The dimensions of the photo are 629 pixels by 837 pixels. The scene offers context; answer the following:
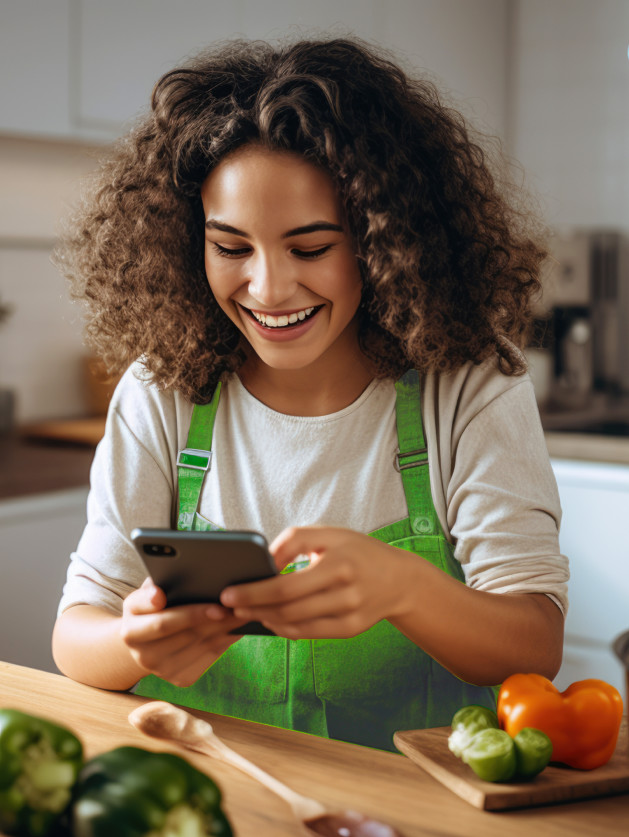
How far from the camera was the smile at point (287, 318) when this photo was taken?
110cm

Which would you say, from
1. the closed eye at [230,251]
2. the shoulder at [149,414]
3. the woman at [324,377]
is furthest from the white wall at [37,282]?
the closed eye at [230,251]

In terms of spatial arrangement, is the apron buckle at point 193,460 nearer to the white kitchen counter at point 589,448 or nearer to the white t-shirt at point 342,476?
the white t-shirt at point 342,476

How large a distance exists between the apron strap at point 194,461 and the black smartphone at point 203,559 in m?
0.43

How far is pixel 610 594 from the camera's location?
7.48ft

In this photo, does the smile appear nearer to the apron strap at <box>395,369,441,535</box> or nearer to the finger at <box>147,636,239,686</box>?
the apron strap at <box>395,369,441,535</box>

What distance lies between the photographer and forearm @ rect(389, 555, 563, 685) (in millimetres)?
904

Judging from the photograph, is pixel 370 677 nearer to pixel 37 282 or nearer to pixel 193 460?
pixel 193 460

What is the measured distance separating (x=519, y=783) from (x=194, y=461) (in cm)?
65

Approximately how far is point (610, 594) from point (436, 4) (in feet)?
7.47

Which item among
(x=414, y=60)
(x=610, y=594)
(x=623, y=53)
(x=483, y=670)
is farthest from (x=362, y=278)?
(x=623, y=53)

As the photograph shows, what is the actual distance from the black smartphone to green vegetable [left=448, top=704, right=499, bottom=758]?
0.21m

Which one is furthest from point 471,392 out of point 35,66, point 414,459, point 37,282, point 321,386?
point 37,282

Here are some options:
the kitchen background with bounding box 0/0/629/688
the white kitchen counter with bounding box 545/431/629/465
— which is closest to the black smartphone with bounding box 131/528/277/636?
the kitchen background with bounding box 0/0/629/688

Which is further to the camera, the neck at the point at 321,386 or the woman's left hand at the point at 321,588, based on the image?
the neck at the point at 321,386
